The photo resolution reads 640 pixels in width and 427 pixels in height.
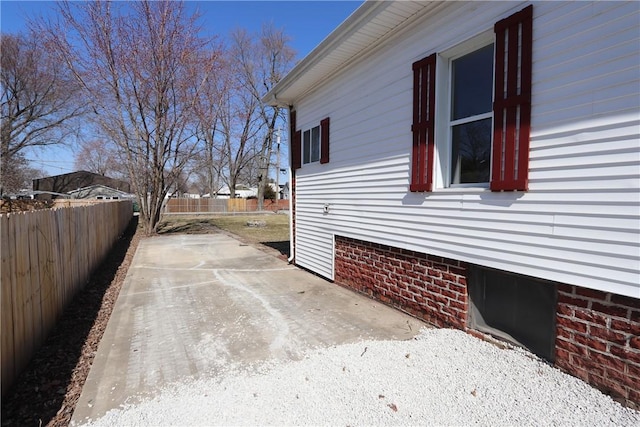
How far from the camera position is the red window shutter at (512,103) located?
280 cm

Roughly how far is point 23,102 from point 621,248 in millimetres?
35549

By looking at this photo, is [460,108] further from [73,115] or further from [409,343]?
[73,115]

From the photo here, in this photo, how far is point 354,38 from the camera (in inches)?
179

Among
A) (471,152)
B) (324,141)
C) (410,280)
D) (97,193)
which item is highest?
(324,141)

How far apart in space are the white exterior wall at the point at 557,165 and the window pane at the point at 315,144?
7.46 ft

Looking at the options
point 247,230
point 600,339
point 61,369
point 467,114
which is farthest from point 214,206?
point 600,339

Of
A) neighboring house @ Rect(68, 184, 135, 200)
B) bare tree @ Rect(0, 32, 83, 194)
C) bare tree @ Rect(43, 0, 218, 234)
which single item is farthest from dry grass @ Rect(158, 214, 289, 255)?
neighboring house @ Rect(68, 184, 135, 200)

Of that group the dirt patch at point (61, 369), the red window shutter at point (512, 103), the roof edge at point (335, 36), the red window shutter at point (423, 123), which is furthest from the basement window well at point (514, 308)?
the dirt patch at point (61, 369)

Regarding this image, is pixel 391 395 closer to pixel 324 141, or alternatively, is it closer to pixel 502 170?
pixel 502 170

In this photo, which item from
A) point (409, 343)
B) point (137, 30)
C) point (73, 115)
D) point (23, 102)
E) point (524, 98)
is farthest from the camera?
point (73, 115)

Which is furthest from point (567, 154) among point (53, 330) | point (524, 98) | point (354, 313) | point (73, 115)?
point (73, 115)

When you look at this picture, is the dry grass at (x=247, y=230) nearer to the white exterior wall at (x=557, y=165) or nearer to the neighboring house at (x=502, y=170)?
the neighboring house at (x=502, y=170)

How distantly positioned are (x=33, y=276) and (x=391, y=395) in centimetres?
337

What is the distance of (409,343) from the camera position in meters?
3.30
